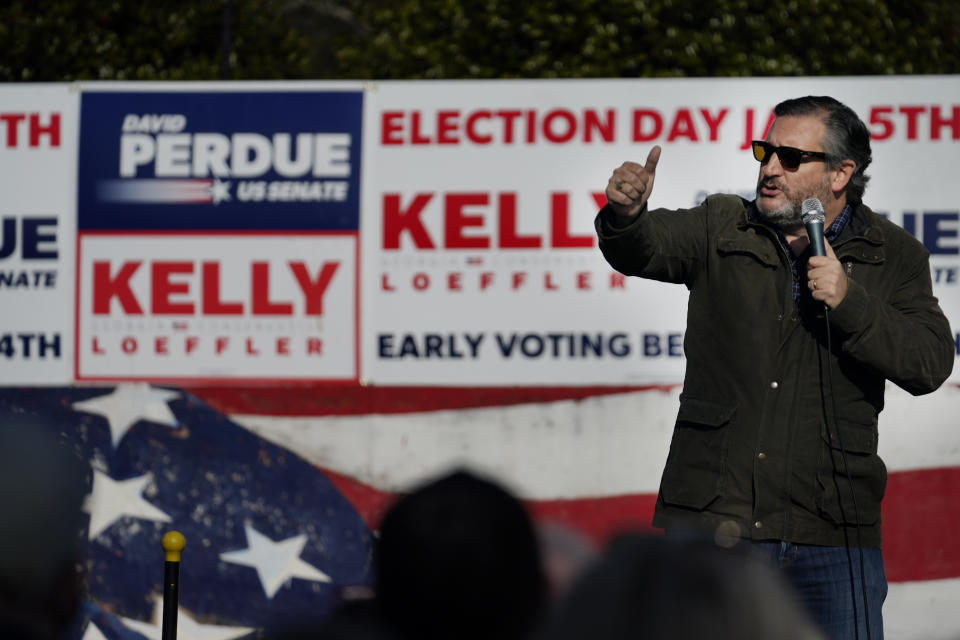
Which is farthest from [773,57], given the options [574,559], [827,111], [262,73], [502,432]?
[574,559]

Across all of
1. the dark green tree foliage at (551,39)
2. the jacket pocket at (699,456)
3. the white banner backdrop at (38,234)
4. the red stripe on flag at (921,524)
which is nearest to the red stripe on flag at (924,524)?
the red stripe on flag at (921,524)

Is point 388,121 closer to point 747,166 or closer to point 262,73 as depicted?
point 747,166

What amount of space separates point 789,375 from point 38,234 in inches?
155

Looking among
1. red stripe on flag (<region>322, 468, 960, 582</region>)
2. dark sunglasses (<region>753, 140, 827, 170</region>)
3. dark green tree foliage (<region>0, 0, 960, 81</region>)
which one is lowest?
red stripe on flag (<region>322, 468, 960, 582</region>)

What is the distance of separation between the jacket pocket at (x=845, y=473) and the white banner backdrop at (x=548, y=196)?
7.73ft

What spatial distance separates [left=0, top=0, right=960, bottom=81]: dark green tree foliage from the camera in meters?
11.3

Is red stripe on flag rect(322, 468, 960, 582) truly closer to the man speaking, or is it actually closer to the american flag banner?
the american flag banner

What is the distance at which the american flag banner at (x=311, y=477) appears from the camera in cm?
643

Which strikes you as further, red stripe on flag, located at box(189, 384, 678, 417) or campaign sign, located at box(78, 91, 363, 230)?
campaign sign, located at box(78, 91, 363, 230)

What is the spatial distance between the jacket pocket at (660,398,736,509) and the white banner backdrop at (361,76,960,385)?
2311 mm

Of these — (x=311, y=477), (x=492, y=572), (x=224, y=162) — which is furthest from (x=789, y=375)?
(x=224, y=162)

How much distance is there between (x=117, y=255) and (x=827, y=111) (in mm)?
3597

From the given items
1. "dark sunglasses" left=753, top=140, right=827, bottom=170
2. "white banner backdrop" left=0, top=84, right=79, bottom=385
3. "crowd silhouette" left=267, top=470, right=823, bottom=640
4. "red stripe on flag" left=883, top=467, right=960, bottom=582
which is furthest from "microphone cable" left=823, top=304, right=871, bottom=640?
"white banner backdrop" left=0, top=84, right=79, bottom=385

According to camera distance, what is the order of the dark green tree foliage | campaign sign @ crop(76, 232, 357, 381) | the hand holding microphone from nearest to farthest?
the hand holding microphone < campaign sign @ crop(76, 232, 357, 381) < the dark green tree foliage
